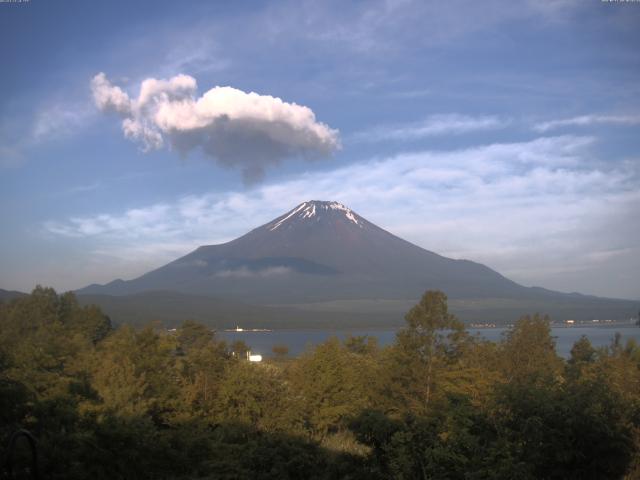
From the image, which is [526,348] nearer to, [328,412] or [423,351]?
[423,351]

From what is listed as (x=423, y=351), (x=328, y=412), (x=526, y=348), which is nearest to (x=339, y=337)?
(x=526, y=348)

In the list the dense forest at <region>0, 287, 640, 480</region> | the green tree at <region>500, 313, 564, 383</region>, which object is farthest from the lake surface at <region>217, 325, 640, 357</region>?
the dense forest at <region>0, 287, 640, 480</region>

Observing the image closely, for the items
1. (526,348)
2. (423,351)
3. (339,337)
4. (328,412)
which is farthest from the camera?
(339,337)

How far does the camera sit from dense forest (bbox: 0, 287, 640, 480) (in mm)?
9039

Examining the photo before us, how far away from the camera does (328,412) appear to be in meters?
21.9

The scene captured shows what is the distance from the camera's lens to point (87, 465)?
1073 cm

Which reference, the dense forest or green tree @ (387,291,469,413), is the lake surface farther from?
the dense forest

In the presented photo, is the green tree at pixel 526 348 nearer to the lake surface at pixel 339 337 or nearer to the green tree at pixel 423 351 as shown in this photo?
the green tree at pixel 423 351

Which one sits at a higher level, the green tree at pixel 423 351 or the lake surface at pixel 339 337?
the green tree at pixel 423 351

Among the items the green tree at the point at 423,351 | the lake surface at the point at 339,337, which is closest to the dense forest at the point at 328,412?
the green tree at the point at 423,351

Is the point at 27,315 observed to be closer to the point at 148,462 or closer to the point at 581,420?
the point at 148,462

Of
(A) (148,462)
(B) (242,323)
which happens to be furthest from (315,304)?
(A) (148,462)

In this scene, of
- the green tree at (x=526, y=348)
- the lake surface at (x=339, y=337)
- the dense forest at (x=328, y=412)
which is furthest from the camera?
the lake surface at (x=339, y=337)

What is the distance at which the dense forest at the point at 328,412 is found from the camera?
29.7 ft
